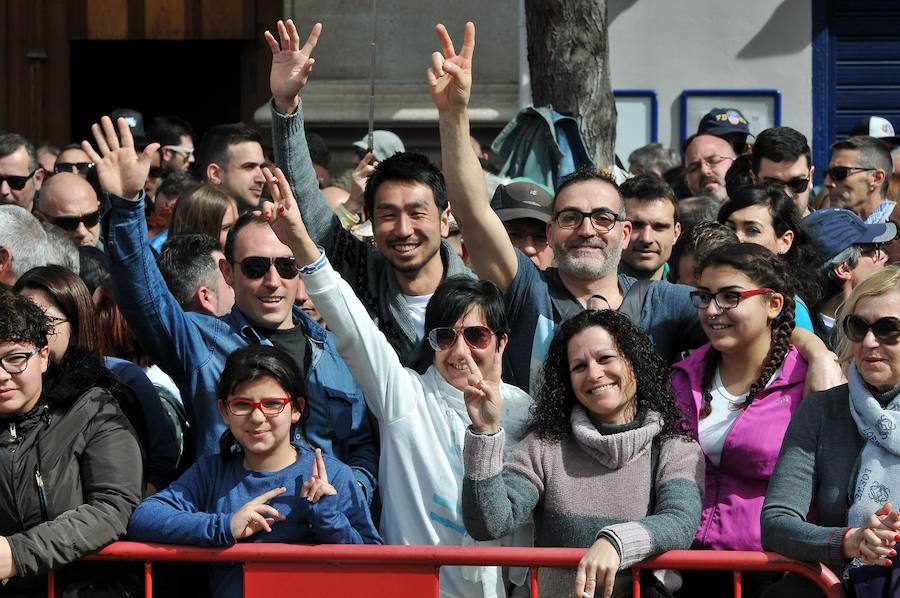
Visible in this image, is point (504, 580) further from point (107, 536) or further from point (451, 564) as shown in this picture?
point (107, 536)

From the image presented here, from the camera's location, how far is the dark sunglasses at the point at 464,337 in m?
4.55

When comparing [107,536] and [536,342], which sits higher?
[536,342]

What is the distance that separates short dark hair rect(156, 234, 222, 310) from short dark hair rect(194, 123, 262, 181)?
225 cm

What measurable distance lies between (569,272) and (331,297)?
1011 mm

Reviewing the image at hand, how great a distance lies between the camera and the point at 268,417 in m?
4.37

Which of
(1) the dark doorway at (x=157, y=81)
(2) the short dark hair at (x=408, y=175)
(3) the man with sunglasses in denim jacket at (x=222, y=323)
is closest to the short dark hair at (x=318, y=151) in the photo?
(2) the short dark hair at (x=408, y=175)

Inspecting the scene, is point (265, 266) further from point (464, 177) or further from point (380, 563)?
point (380, 563)

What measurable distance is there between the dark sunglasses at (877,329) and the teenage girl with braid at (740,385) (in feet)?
1.31

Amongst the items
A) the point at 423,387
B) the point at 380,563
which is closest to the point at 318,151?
the point at 423,387

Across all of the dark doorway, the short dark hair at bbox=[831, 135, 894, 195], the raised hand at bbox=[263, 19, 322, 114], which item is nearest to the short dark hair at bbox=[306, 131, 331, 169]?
the short dark hair at bbox=[831, 135, 894, 195]

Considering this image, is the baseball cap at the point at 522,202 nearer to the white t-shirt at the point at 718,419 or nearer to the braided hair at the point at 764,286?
the braided hair at the point at 764,286

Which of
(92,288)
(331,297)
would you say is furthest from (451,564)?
(92,288)

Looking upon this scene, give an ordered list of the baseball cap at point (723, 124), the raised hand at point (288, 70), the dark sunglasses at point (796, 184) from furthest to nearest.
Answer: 1. the baseball cap at point (723, 124)
2. the dark sunglasses at point (796, 184)
3. the raised hand at point (288, 70)

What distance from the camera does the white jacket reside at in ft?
14.7
